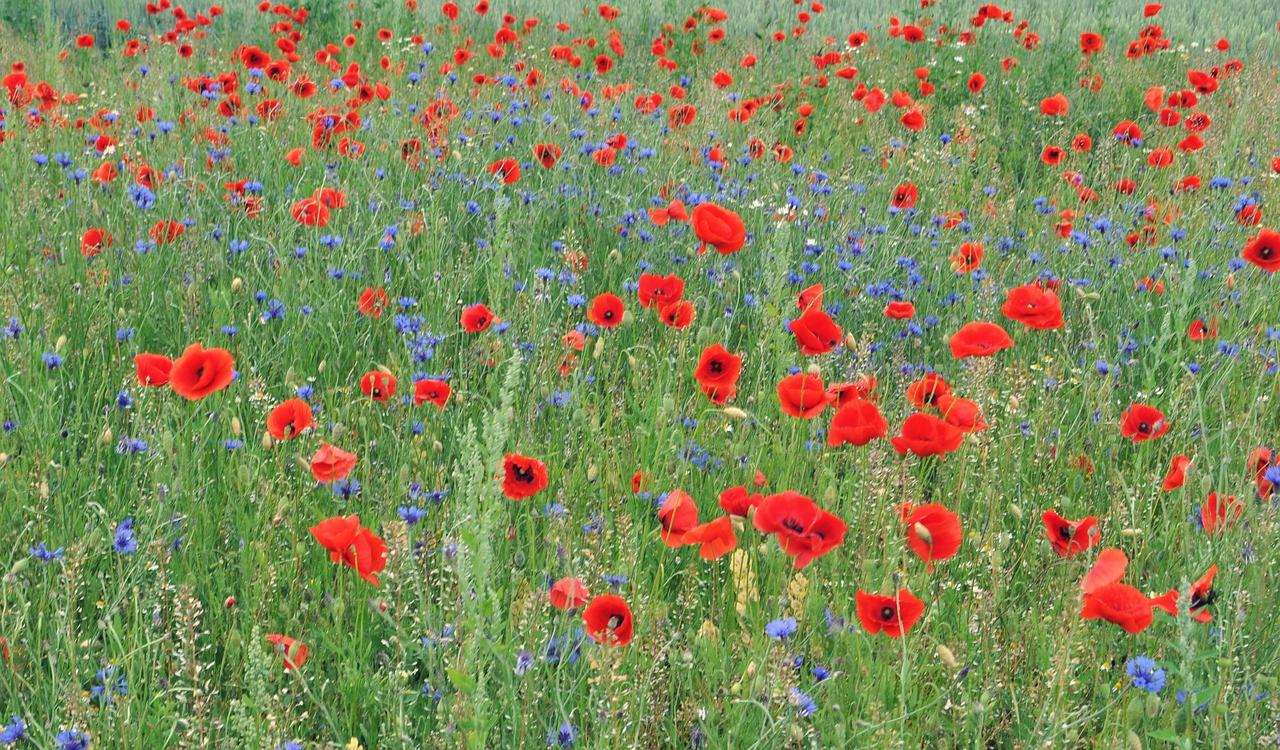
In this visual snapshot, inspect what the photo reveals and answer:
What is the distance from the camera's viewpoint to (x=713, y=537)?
5.12 ft

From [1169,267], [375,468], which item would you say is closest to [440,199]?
[375,468]

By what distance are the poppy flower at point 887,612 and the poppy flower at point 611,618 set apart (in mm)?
298

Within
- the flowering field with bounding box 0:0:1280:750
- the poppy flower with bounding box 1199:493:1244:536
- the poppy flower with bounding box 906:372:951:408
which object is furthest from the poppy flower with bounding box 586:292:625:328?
the poppy flower with bounding box 1199:493:1244:536

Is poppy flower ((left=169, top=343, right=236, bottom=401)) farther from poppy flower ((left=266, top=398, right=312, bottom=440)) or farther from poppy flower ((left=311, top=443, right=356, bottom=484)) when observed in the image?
poppy flower ((left=311, top=443, right=356, bottom=484))

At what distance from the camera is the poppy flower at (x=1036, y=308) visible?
2.26 metres

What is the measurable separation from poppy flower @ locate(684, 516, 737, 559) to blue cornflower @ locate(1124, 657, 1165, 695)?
0.55 metres

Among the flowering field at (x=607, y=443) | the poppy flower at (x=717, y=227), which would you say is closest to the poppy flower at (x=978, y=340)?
the flowering field at (x=607, y=443)

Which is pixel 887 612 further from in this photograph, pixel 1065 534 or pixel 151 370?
pixel 151 370

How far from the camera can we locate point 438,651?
1580 millimetres

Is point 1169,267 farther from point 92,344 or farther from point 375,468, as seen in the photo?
point 92,344

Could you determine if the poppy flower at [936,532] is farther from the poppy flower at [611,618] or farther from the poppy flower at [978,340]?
the poppy flower at [978,340]

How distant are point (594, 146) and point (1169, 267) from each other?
72.4 inches

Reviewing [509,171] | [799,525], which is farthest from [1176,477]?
[509,171]

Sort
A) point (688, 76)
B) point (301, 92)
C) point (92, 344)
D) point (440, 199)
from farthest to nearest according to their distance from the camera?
point (688, 76)
point (301, 92)
point (440, 199)
point (92, 344)
